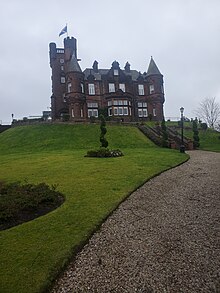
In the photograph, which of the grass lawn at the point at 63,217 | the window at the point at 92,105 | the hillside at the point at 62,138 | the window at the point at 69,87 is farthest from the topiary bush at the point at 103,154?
the window at the point at 69,87

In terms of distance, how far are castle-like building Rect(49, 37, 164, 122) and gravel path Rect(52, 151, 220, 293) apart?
49.9m

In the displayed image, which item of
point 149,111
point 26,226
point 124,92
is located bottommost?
point 26,226

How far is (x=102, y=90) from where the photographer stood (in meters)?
66.5

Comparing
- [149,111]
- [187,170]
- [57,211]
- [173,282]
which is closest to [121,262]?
[173,282]

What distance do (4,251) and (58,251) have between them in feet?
5.10

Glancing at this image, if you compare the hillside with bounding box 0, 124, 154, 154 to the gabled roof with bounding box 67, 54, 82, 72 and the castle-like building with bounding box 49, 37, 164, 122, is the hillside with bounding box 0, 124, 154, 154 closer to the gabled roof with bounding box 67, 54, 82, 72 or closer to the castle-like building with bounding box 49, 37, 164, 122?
the castle-like building with bounding box 49, 37, 164, 122

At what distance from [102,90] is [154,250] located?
60805mm

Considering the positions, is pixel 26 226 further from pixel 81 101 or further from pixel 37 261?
pixel 81 101

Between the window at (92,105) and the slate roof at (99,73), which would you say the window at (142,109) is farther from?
the window at (92,105)

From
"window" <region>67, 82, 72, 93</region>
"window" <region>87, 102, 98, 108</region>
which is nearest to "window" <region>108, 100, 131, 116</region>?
"window" <region>87, 102, 98, 108</region>

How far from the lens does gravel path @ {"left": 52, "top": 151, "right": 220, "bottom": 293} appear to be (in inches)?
258

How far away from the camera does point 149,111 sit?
6900 cm

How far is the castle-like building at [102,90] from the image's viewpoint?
6334cm

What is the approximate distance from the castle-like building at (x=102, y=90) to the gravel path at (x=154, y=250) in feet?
164
